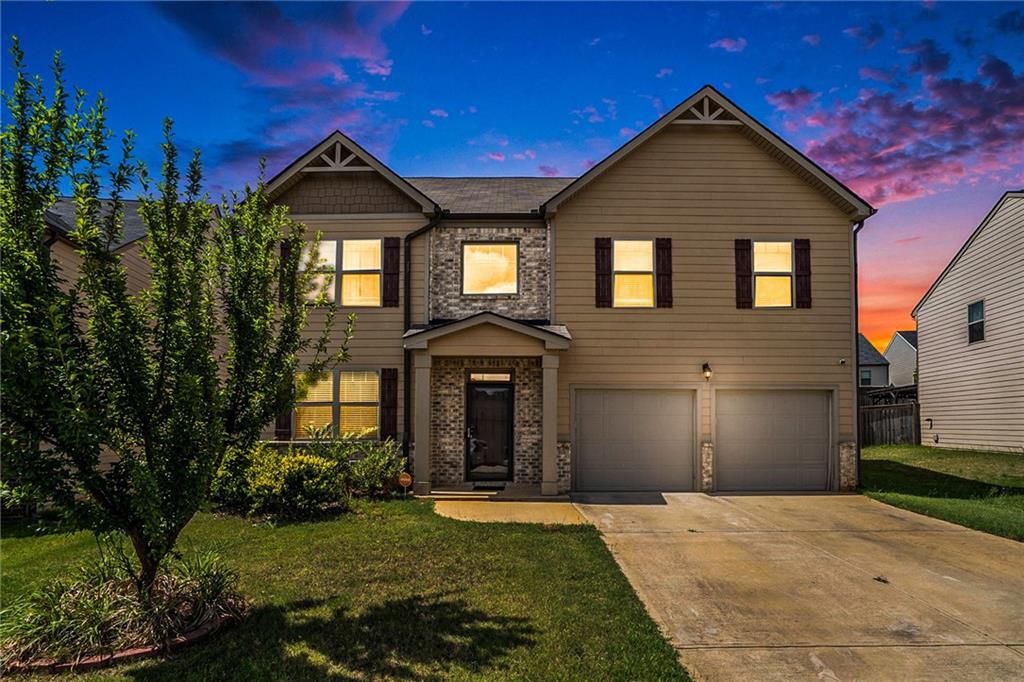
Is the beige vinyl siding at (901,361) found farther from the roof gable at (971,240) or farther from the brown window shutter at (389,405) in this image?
the brown window shutter at (389,405)

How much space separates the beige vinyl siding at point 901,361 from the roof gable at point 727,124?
38535mm

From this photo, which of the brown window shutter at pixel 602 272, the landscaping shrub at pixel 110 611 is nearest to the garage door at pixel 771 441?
the brown window shutter at pixel 602 272

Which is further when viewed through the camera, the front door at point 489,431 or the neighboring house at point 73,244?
the front door at point 489,431

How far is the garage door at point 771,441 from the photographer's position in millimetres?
12742

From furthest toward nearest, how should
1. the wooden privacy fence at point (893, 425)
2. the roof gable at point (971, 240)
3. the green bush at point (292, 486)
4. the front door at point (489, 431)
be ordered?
the wooden privacy fence at point (893, 425), the roof gable at point (971, 240), the front door at point (489, 431), the green bush at point (292, 486)

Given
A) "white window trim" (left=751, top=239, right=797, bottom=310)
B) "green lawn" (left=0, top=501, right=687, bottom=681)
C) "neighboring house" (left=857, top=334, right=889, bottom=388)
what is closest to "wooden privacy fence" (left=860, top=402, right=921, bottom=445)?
"white window trim" (left=751, top=239, right=797, bottom=310)

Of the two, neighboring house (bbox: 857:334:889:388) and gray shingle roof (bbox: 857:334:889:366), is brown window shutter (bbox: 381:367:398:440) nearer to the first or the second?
gray shingle roof (bbox: 857:334:889:366)

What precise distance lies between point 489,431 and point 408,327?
292 cm

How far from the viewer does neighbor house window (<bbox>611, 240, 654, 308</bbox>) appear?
12.9 m

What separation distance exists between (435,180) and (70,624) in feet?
45.4

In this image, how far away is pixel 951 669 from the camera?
4484mm

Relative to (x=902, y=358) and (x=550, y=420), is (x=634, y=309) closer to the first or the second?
(x=550, y=420)

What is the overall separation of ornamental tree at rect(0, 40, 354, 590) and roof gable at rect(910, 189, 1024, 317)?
21.8m

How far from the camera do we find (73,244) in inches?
397
